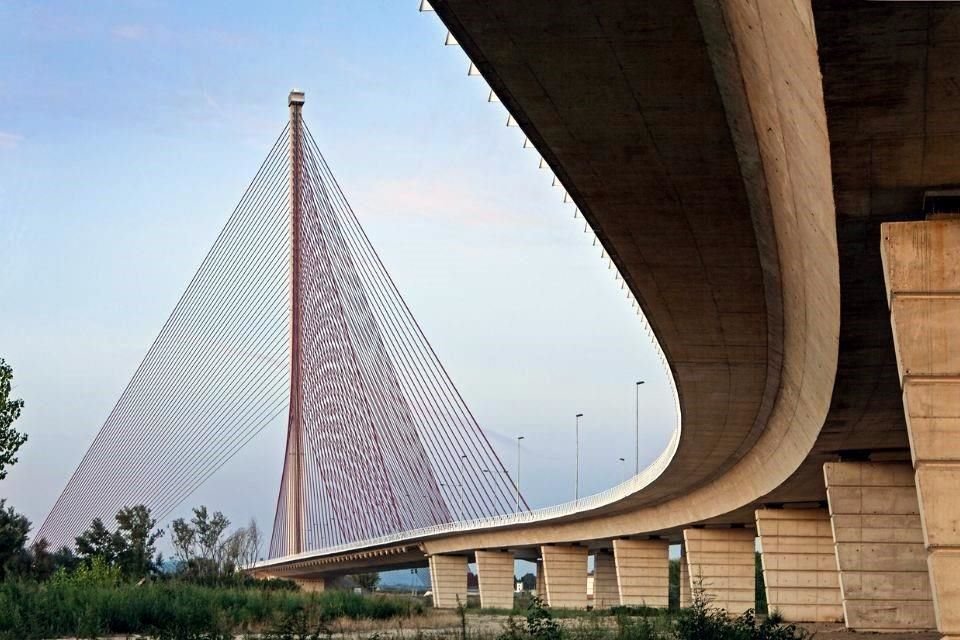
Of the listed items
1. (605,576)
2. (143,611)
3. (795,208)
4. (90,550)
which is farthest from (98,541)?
(795,208)

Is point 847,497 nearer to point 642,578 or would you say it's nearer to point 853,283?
point 853,283

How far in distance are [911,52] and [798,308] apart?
1103 centimetres

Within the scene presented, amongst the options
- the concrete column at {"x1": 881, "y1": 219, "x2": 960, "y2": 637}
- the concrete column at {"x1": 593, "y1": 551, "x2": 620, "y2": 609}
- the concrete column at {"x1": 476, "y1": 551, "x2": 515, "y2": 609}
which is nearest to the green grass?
the concrete column at {"x1": 881, "y1": 219, "x2": 960, "y2": 637}

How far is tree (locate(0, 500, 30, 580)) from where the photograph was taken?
59375 millimetres

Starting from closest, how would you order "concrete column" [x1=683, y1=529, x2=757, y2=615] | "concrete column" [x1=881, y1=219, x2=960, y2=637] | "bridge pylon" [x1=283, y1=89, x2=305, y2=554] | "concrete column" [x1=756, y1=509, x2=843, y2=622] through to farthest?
"concrete column" [x1=881, y1=219, x2=960, y2=637] < "concrete column" [x1=756, y1=509, x2=843, y2=622] < "bridge pylon" [x1=283, y1=89, x2=305, y2=554] < "concrete column" [x1=683, y1=529, x2=757, y2=615]

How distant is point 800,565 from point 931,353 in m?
33.7

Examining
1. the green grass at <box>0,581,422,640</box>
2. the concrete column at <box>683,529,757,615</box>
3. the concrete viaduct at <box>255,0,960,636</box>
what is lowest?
the green grass at <box>0,581,422,640</box>

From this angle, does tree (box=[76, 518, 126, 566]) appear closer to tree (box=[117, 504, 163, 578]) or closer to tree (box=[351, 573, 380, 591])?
tree (box=[117, 504, 163, 578])

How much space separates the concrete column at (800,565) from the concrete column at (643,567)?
73.9 ft

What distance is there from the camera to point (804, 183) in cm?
1622

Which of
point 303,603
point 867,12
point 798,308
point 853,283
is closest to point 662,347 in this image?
point 798,308

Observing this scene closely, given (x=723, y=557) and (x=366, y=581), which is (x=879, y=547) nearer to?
(x=723, y=557)

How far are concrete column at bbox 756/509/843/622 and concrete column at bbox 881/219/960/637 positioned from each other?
103 feet

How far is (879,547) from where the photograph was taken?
3481cm
